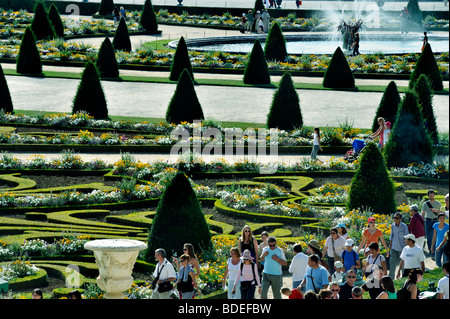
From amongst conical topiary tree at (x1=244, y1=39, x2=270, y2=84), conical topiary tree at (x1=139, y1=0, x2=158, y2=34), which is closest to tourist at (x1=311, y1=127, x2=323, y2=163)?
conical topiary tree at (x1=244, y1=39, x2=270, y2=84)

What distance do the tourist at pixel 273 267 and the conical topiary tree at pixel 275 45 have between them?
25.8m

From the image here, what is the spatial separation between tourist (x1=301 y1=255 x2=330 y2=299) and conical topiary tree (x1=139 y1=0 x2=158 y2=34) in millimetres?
39311

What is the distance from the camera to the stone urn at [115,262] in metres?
11.8

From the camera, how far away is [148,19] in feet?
163

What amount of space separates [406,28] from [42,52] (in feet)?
75.4

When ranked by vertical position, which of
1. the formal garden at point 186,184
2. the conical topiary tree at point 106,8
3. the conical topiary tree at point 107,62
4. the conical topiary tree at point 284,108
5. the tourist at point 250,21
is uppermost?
the conical topiary tree at point 106,8

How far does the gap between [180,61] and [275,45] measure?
19.0 ft

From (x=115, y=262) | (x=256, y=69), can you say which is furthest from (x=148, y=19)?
(x=115, y=262)

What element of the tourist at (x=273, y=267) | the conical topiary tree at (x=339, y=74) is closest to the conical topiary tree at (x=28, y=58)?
the conical topiary tree at (x=339, y=74)

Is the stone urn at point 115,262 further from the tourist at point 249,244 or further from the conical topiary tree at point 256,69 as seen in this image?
the conical topiary tree at point 256,69

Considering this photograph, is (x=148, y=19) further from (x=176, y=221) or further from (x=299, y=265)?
(x=299, y=265)

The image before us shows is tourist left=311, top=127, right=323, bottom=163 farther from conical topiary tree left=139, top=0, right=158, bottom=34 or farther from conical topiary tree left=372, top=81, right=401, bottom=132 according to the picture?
conical topiary tree left=139, top=0, right=158, bottom=34

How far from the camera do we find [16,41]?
4288cm

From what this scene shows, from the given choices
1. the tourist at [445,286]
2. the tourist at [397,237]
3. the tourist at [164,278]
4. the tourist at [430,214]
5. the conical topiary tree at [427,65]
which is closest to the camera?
the tourist at [445,286]
